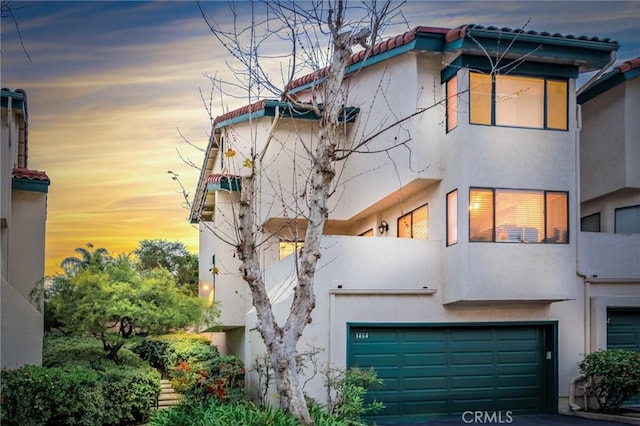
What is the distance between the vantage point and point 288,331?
11094 mm

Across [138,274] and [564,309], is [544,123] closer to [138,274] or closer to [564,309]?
[564,309]

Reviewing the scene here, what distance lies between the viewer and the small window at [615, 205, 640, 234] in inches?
743

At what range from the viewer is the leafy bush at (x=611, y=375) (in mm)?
15453

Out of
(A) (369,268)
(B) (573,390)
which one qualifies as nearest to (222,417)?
(A) (369,268)

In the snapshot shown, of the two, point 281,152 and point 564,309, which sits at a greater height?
point 281,152

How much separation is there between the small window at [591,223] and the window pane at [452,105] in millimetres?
6225

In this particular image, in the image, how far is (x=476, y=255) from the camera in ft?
50.8

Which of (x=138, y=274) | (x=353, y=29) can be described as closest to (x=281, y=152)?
(x=138, y=274)

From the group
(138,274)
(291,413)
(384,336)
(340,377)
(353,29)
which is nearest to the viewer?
(291,413)

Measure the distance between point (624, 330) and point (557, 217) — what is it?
3.53m

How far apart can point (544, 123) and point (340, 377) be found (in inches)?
274

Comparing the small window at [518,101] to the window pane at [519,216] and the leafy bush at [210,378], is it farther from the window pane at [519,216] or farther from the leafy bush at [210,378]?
the leafy bush at [210,378]

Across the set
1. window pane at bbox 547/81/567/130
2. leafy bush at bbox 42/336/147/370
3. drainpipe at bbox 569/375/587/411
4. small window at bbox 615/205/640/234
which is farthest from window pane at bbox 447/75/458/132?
leafy bush at bbox 42/336/147/370

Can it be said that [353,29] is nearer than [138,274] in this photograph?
Yes
